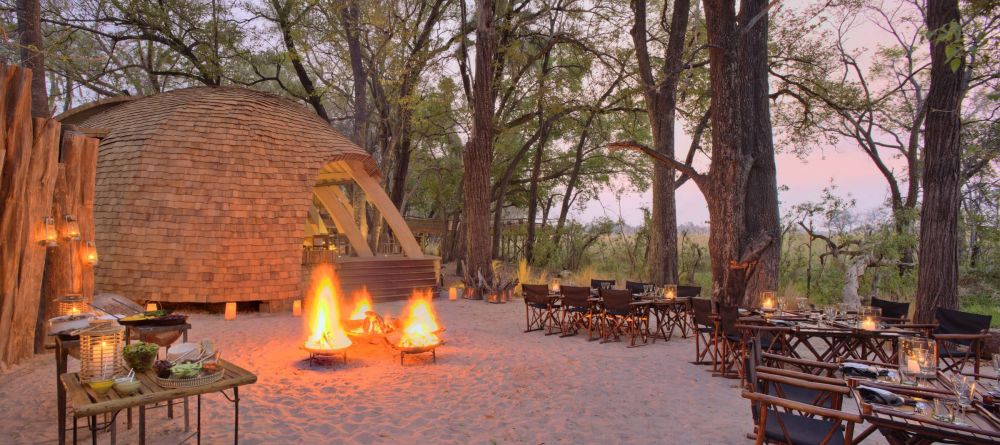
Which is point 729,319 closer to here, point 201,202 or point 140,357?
point 140,357

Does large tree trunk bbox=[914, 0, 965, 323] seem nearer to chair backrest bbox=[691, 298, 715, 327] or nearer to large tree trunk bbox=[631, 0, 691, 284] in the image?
chair backrest bbox=[691, 298, 715, 327]

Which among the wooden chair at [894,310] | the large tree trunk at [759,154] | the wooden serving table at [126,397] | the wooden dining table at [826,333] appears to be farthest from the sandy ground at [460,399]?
the wooden chair at [894,310]

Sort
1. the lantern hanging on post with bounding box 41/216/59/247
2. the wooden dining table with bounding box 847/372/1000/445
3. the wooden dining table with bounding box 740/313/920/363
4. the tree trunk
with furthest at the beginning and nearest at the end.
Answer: the tree trunk → the lantern hanging on post with bounding box 41/216/59/247 → the wooden dining table with bounding box 740/313/920/363 → the wooden dining table with bounding box 847/372/1000/445

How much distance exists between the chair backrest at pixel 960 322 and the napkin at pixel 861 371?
3.64 meters

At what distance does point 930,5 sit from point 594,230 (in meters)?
12.3

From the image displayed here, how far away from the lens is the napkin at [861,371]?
381 centimetres

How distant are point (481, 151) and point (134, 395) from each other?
11630 millimetres

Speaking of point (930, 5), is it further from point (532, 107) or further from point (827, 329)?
point (532, 107)

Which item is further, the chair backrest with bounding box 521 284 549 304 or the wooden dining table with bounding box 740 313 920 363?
the chair backrest with bounding box 521 284 549 304

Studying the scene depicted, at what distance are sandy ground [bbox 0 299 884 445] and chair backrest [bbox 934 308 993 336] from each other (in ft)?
9.12

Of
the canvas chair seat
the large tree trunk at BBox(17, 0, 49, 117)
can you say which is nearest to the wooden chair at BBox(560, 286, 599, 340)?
the canvas chair seat

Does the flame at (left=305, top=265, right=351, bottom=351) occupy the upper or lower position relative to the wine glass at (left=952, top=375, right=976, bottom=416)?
lower

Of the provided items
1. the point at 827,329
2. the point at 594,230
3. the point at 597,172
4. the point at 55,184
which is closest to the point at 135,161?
the point at 55,184

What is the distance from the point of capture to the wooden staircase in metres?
13.4
